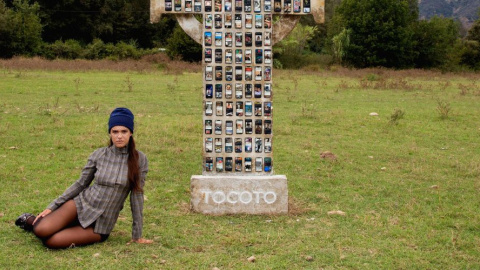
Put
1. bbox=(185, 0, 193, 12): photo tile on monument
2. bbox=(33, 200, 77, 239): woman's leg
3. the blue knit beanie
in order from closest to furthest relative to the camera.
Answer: bbox=(33, 200, 77, 239): woman's leg < the blue knit beanie < bbox=(185, 0, 193, 12): photo tile on monument

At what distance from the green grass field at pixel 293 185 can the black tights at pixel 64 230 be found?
97mm

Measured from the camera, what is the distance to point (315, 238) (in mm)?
5641

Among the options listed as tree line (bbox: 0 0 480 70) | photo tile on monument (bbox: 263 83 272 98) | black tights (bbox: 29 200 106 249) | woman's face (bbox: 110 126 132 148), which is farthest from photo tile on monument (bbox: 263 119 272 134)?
tree line (bbox: 0 0 480 70)

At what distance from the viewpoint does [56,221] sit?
5.15m

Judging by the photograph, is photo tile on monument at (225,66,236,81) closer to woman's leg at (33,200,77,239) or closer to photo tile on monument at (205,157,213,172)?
photo tile on monument at (205,157,213,172)

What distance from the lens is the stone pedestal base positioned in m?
6.39

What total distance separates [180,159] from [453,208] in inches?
173

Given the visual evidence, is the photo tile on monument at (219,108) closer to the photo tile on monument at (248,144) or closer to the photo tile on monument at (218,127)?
the photo tile on monument at (218,127)

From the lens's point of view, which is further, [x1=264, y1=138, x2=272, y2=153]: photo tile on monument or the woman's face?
[x1=264, y1=138, x2=272, y2=153]: photo tile on monument

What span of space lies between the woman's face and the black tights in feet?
2.22

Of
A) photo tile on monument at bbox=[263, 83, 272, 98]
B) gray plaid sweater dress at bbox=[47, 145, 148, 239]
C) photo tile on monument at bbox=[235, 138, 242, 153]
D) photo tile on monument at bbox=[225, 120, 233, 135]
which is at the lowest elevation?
gray plaid sweater dress at bbox=[47, 145, 148, 239]

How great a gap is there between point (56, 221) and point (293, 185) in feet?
11.8

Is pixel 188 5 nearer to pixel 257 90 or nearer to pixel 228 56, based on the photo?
pixel 228 56

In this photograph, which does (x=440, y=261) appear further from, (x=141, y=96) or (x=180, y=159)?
(x=141, y=96)
